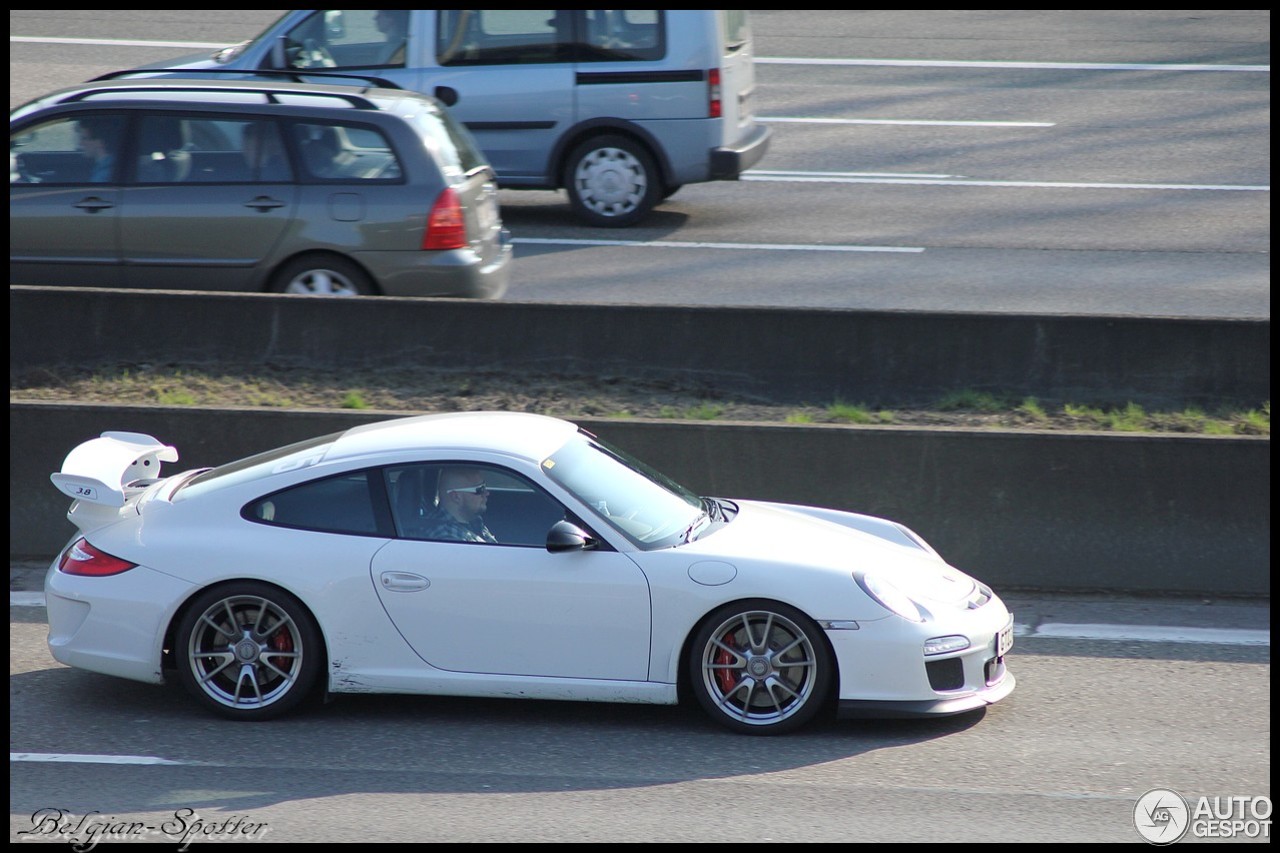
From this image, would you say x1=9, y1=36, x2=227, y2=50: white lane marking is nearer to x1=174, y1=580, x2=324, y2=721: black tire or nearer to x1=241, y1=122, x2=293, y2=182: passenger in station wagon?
x1=241, y1=122, x2=293, y2=182: passenger in station wagon

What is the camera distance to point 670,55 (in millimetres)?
13883

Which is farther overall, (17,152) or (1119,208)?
(1119,208)

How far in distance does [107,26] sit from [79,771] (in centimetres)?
1896

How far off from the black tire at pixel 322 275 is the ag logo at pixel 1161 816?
6.66m

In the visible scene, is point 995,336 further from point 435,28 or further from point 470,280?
point 435,28

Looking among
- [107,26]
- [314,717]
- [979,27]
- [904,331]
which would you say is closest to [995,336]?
[904,331]

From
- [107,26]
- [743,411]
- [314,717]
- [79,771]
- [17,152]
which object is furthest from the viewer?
[107,26]

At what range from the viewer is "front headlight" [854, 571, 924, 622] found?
18.9ft

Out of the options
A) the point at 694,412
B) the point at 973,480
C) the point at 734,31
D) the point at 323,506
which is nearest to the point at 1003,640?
the point at 973,480

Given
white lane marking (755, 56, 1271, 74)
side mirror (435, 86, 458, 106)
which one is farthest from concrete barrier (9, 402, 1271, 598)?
white lane marking (755, 56, 1271, 74)

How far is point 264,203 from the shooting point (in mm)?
10055

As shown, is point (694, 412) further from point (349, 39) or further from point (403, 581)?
point (349, 39)

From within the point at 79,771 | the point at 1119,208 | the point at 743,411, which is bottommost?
the point at 79,771

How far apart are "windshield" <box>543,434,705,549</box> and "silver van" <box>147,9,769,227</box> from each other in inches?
316
